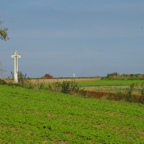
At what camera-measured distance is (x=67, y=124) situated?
6160mm

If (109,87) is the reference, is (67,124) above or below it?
below

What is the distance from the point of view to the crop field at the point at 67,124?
5.14m

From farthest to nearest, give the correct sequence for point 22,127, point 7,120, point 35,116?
point 35,116
point 7,120
point 22,127

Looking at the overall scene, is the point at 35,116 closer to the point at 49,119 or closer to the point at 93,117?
the point at 49,119

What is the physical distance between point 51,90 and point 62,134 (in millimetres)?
7485

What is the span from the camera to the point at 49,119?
649 cm

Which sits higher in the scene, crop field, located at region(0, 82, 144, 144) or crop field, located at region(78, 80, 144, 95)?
crop field, located at region(78, 80, 144, 95)

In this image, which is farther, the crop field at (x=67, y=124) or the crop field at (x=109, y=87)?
the crop field at (x=109, y=87)

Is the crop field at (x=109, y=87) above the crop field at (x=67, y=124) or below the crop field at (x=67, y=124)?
above

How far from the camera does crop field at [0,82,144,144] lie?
16.9 feet

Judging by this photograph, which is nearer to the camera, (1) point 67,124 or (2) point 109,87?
(1) point 67,124

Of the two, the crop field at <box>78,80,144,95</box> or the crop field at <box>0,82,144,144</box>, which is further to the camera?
the crop field at <box>78,80,144,95</box>

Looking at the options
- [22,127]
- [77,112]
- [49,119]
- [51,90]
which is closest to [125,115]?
[77,112]

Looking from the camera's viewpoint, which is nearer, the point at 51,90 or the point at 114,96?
the point at 114,96
